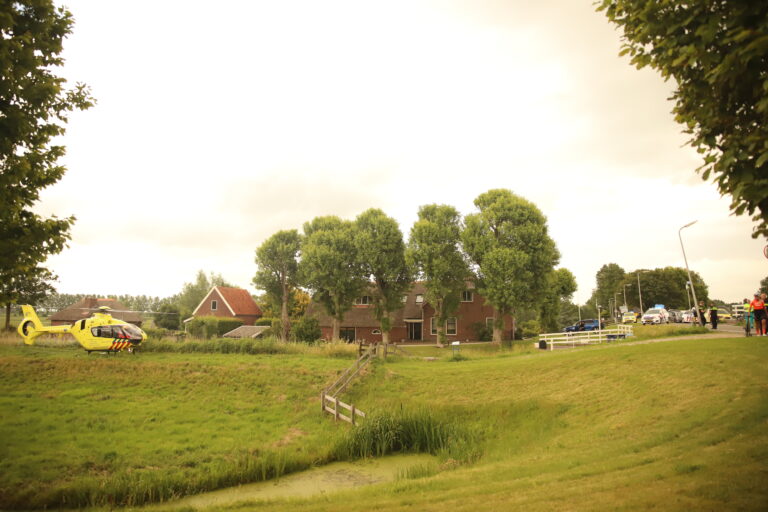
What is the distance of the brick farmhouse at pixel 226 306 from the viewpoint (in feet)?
201

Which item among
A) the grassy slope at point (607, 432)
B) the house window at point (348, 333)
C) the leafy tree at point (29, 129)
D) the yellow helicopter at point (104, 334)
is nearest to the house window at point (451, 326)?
the house window at point (348, 333)

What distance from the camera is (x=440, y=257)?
45750 millimetres

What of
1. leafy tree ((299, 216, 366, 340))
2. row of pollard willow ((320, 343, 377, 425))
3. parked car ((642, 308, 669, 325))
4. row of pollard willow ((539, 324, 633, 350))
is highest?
leafy tree ((299, 216, 366, 340))

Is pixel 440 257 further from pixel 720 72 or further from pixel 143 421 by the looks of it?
pixel 720 72

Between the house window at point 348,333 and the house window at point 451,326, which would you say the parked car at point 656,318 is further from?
the house window at point 348,333

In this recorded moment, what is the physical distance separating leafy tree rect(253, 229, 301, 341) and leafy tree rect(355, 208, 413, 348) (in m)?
9.81

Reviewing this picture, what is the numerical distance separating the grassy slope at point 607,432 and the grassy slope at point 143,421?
16.3 feet

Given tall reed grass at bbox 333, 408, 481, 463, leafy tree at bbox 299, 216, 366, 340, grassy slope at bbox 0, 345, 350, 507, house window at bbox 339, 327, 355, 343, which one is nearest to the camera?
grassy slope at bbox 0, 345, 350, 507

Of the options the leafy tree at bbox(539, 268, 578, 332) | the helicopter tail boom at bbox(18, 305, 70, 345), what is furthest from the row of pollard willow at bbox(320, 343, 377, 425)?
Answer: the leafy tree at bbox(539, 268, 578, 332)

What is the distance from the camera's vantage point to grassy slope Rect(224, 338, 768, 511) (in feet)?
23.5

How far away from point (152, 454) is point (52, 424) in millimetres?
5173

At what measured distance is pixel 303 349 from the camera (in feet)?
116

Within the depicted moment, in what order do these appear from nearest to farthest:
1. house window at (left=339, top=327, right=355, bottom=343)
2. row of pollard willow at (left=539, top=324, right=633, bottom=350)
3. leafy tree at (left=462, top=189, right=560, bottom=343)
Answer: row of pollard willow at (left=539, top=324, right=633, bottom=350) → leafy tree at (left=462, top=189, right=560, bottom=343) → house window at (left=339, top=327, right=355, bottom=343)

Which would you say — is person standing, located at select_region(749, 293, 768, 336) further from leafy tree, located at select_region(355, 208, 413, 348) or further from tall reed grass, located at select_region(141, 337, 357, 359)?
leafy tree, located at select_region(355, 208, 413, 348)
